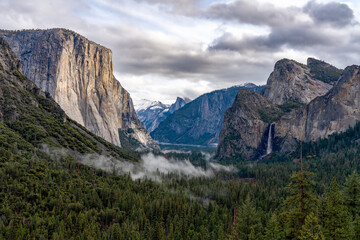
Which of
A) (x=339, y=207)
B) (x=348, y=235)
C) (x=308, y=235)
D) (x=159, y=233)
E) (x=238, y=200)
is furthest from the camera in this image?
(x=238, y=200)

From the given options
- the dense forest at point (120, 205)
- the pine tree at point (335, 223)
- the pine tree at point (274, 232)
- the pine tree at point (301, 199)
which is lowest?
the dense forest at point (120, 205)

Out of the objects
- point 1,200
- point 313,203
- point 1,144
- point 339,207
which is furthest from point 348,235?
point 1,144

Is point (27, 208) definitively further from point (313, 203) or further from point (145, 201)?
point (313, 203)

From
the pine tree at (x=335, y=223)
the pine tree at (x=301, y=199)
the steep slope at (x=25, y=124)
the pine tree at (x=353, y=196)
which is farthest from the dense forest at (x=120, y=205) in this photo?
the pine tree at (x=301, y=199)

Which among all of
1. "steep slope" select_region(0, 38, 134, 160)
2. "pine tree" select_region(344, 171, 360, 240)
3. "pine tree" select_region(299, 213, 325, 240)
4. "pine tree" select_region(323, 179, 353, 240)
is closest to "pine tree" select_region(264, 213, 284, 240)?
"pine tree" select_region(323, 179, 353, 240)

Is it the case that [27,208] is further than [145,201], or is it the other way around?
[145,201]

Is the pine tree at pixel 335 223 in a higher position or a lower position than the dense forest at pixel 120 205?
higher

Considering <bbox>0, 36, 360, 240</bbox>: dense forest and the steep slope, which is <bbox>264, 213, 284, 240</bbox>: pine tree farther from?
the steep slope

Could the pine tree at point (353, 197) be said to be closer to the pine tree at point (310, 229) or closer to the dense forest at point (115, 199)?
the dense forest at point (115, 199)

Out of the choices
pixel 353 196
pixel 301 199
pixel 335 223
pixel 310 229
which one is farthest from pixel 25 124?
pixel 310 229

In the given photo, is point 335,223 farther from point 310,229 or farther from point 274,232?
point 310,229

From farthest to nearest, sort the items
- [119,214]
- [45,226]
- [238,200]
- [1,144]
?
[238,200] → [1,144] → [119,214] → [45,226]
